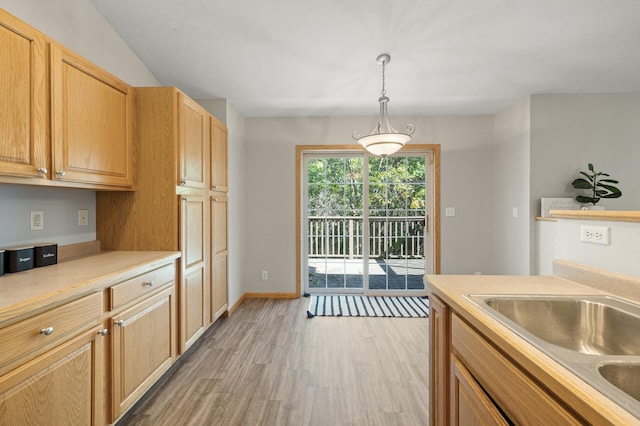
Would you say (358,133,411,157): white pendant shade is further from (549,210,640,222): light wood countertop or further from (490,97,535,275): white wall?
(490,97,535,275): white wall

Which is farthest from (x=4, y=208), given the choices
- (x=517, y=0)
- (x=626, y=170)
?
(x=626, y=170)

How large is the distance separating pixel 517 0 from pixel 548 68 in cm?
107

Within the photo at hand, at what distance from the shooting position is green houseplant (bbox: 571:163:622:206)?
303cm

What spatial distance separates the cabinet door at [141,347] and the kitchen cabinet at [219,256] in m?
0.73

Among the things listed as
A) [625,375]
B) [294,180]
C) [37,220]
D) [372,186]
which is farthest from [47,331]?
[372,186]

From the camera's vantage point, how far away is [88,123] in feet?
5.75

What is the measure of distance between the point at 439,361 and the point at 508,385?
1.84 feet

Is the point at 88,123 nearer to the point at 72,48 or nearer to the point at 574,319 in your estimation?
the point at 72,48

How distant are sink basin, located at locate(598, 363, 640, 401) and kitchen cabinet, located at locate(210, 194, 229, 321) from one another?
270 cm

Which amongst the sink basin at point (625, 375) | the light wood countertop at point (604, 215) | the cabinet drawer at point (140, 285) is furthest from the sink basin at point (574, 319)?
the cabinet drawer at point (140, 285)

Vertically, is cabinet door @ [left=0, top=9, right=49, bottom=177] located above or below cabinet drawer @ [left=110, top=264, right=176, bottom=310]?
above

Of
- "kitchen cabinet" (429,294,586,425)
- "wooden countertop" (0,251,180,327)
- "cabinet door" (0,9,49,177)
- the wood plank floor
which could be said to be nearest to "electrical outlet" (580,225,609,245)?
"kitchen cabinet" (429,294,586,425)

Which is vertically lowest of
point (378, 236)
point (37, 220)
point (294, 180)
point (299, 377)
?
point (299, 377)

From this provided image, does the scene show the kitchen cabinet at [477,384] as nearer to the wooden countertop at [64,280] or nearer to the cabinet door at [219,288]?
the wooden countertop at [64,280]
